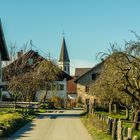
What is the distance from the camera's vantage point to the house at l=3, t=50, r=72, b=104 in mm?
81431

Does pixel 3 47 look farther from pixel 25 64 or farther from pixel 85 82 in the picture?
pixel 85 82

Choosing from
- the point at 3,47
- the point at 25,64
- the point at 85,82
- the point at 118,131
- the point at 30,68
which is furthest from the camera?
the point at 85,82

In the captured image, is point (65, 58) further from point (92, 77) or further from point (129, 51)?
point (129, 51)

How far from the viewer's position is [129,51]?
3769 cm

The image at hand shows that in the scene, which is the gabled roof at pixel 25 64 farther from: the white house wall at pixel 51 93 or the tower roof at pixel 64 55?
the tower roof at pixel 64 55

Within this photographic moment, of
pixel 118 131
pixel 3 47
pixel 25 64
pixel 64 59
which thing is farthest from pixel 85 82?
pixel 118 131

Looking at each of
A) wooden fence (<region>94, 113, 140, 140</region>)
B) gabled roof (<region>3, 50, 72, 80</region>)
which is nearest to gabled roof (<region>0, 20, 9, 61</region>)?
gabled roof (<region>3, 50, 72, 80</region>)

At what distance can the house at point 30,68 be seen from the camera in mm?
81431

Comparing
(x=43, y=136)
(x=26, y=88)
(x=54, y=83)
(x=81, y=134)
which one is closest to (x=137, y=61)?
(x=81, y=134)

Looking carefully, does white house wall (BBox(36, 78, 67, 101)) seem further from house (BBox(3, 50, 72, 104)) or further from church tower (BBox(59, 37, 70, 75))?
church tower (BBox(59, 37, 70, 75))

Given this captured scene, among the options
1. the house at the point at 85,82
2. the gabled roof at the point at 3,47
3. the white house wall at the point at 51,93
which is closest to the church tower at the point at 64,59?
the house at the point at 85,82

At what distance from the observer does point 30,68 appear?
93.3 m

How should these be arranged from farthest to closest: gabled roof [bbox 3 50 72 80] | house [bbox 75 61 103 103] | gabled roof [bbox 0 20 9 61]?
house [bbox 75 61 103 103]
gabled roof [bbox 3 50 72 80]
gabled roof [bbox 0 20 9 61]

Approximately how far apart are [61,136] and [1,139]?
3.99 metres
